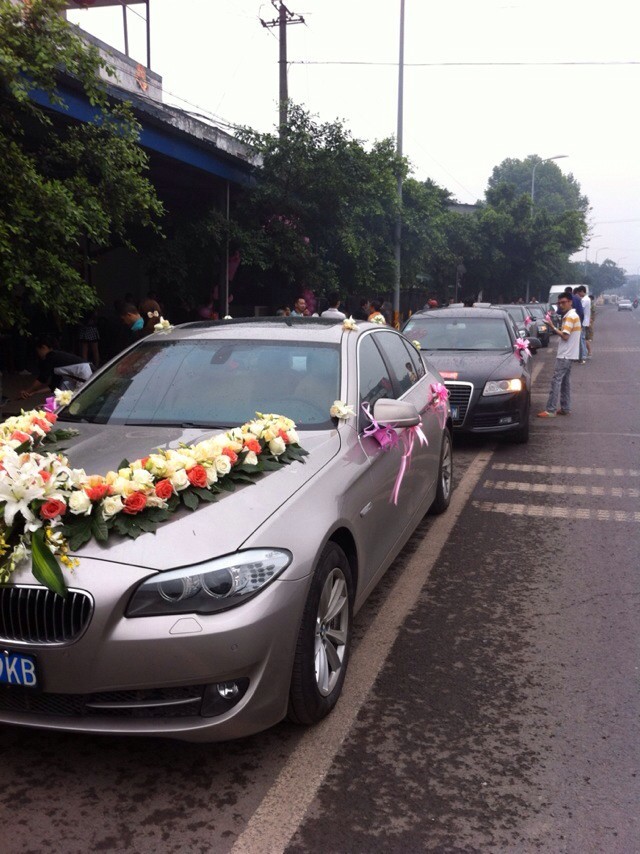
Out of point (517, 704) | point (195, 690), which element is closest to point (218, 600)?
point (195, 690)

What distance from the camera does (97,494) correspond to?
295 cm

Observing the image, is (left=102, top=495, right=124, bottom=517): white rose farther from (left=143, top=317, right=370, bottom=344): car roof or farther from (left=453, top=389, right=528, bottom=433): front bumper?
(left=453, top=389, right=528, bottom=433): front bumper

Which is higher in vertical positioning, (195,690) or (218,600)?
(218,600)

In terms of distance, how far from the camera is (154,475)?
124 inches

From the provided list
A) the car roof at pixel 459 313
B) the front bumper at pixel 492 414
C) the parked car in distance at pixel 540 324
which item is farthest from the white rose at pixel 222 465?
the parked car in distance at pixel 540 324

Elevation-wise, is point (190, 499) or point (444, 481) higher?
point (190, 499)

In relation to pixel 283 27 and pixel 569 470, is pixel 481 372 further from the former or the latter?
pixel 283 27

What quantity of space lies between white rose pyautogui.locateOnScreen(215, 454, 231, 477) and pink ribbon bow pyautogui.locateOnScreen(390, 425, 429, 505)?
1.30 m

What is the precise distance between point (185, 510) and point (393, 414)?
4.69ft

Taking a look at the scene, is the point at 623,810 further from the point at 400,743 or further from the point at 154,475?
the point at 154,475

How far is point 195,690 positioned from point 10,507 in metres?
0.89

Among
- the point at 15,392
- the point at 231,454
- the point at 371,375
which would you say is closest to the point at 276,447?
the point at 231,454

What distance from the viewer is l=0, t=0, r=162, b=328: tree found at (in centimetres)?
663

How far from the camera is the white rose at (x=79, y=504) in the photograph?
9.46ft
